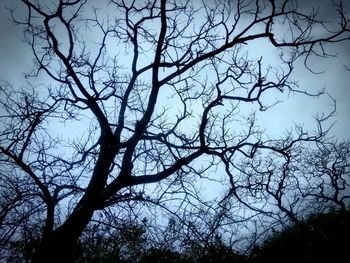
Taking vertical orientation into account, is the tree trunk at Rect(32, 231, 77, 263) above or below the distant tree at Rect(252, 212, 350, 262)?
below

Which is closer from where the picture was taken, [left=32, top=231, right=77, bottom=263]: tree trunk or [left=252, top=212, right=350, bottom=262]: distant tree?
[left=32, top=231, right=77, bottom=263]: tree trunk

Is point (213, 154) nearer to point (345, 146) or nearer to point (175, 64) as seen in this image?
point (175, 64)

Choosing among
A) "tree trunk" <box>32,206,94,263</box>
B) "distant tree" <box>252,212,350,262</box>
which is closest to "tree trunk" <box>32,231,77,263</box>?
"tree trunk" <box>32,206,94,263</box>

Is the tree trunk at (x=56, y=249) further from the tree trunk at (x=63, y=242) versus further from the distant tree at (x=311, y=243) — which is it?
the distant tree at (x=311, y=243)

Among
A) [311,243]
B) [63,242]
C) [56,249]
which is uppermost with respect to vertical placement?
[311,243]

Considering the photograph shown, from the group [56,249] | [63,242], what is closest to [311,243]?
[63,242]

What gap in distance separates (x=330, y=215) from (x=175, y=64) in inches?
221

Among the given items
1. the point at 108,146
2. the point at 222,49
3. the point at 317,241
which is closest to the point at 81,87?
the point at 108,146

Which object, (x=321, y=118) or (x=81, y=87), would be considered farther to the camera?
(x=321, y=118)

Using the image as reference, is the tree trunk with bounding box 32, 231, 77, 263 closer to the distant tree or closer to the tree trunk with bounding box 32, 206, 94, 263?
the tree trunk with bounding box 32, 206, 94, 263

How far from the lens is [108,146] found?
6430 mm

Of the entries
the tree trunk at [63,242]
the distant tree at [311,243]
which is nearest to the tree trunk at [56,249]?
the tree trunk at [63,242]

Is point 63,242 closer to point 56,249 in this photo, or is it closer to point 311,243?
point 56,249

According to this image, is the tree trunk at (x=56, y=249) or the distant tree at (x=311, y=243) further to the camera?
the distant tree at (x=311, y=243)
